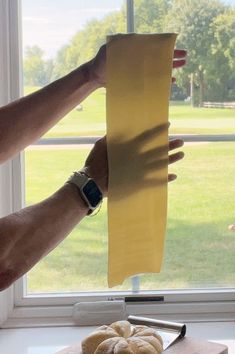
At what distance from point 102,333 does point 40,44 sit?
0.65 meters

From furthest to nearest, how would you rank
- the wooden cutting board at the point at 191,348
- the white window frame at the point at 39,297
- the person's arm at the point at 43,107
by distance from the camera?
the white window frame at the point at 39,297 → the wooden cutting board at the point at 191,348 → the person's arm at the point at 43,107

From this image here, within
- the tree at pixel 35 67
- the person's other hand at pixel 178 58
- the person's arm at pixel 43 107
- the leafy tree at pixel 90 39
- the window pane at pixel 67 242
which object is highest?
the leafy tree at pixel 90 39

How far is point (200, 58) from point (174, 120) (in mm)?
147

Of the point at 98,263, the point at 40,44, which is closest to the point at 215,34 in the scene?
the point at 40,44

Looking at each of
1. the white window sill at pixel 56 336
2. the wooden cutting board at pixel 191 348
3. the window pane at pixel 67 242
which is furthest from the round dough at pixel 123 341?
the window pane at pixel 67 242

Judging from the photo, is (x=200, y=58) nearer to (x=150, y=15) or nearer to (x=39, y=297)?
(x=150, y=15)

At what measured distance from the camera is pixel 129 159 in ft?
2.70

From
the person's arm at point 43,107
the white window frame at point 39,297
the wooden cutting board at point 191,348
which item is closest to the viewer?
the person's arm at point 43,107

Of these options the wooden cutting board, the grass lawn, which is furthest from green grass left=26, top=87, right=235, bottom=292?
the wooden cutting board

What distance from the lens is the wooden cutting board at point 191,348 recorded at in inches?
42.9

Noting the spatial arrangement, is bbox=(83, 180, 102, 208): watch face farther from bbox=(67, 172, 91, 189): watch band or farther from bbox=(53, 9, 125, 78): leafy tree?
bbox=(53, 9, 125, 78): leafy tree

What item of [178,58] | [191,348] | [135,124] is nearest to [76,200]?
[135,124]

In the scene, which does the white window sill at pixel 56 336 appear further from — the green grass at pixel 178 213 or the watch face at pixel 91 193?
the watch face at pixel 91 193

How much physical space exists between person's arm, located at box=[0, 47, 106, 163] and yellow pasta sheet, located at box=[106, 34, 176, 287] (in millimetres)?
65
